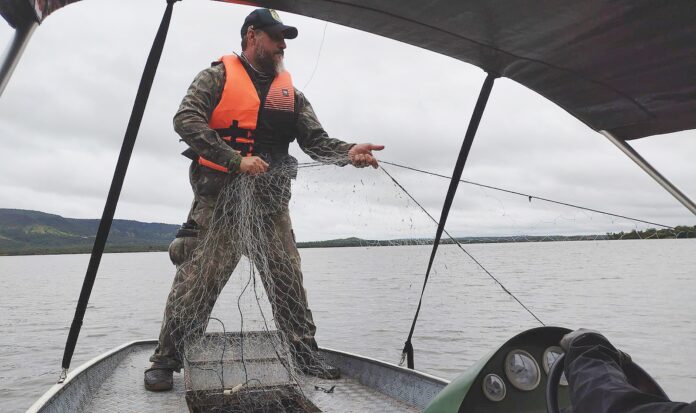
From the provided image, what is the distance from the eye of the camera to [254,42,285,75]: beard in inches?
172

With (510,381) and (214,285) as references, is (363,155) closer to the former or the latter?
(214,285)

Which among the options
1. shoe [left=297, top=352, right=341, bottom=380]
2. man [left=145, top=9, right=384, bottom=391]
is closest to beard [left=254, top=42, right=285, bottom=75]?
man [left=145, top=9, right=384, bottom=391]

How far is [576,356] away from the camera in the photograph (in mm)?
1646

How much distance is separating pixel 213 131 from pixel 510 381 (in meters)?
2.68

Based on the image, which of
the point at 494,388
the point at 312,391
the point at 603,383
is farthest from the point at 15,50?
the point at 312,391

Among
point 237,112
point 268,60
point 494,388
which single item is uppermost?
point 268,60

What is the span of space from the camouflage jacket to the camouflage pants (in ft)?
1.83

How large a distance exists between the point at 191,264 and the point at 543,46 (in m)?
2.78

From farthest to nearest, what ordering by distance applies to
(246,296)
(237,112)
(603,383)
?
(246,296), (237,112), (603,383)

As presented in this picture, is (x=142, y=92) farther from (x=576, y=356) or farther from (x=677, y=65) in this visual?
(x=677, y=65)

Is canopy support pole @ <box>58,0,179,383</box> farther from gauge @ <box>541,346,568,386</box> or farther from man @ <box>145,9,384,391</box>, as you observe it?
gauge @ <box>541,346,568,386</box>

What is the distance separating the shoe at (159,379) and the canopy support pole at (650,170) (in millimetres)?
3611

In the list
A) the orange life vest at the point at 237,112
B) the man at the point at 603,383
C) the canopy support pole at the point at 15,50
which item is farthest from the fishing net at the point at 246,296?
the man at the point at 603,383

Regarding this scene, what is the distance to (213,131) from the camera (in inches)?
153
